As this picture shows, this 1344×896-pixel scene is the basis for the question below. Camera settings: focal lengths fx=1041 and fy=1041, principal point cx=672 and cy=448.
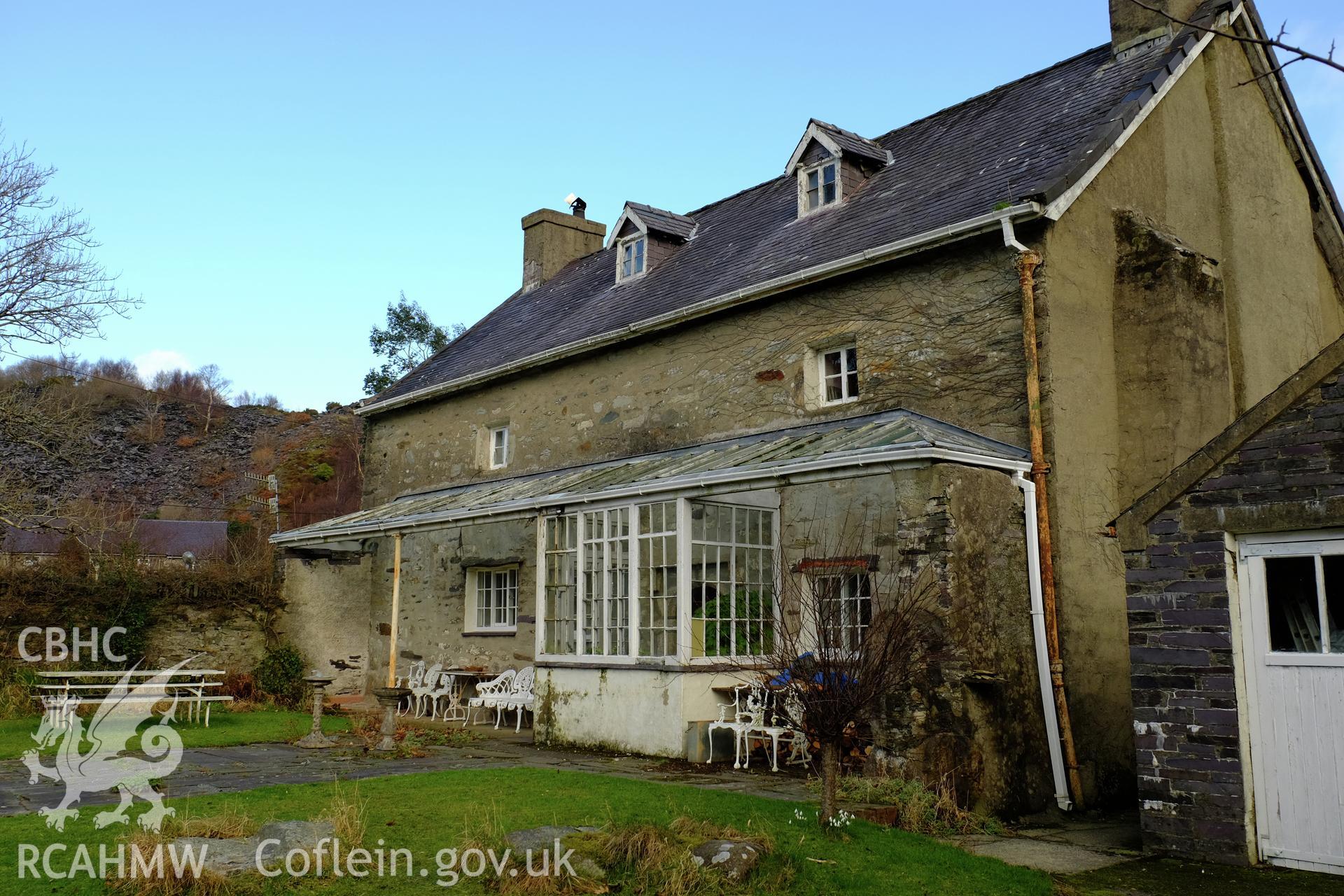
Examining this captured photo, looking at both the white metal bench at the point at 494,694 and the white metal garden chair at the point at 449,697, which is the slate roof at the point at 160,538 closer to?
the white metal garden chair at the point at 449,697

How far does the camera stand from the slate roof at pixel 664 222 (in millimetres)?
16547

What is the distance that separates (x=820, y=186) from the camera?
46.0 feet

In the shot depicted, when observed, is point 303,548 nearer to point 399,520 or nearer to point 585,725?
point 399,520

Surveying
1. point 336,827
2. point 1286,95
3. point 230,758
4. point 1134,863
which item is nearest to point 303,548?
point 230,758

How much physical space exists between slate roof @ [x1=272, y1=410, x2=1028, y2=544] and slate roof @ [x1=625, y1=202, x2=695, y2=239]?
172 inches

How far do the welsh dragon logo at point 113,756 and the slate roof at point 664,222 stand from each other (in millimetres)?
9554

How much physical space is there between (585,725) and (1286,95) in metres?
11.9

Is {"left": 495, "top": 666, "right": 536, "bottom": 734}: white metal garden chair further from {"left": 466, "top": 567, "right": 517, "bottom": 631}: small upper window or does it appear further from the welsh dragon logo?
the welsh dragon logo

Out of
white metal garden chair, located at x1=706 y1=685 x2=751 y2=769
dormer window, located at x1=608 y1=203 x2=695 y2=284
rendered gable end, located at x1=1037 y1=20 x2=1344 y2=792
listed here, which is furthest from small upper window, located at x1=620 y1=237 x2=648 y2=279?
white metal garden chair, located at x1=706 y1=685 x2=751 y2=769

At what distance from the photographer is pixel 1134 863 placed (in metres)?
6.67

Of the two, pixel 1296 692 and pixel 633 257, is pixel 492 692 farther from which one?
pixel 1296 692

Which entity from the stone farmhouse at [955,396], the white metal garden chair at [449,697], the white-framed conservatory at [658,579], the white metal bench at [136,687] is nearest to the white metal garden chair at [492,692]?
the white metal garden chair at [449,697]

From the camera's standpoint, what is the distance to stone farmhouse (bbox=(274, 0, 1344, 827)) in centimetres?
900

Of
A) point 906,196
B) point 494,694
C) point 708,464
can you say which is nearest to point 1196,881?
point 708,464
